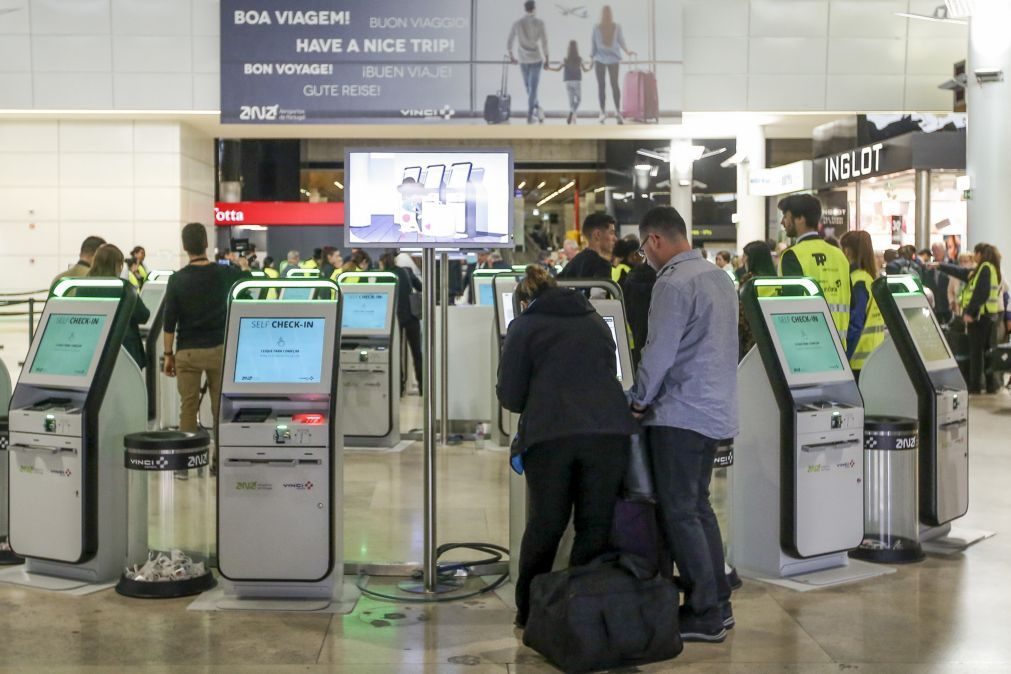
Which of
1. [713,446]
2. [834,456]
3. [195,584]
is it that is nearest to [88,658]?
[195,584]

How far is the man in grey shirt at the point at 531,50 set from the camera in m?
18.4

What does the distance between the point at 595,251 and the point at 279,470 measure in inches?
117

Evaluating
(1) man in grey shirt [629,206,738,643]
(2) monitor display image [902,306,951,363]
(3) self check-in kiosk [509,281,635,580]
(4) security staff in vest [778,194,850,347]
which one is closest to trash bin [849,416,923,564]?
(2) monitor display image [902,306,951,363]

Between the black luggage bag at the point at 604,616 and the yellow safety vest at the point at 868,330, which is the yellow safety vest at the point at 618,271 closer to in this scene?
the yellow safety vest at the point at 868,330

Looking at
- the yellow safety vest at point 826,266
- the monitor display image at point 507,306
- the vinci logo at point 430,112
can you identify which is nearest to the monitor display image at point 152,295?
the monitor display image at point 507,306

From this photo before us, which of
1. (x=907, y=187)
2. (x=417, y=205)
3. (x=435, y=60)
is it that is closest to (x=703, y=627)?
(x=417, y=205)

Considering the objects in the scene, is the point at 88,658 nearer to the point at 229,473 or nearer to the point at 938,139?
the point at 229,473

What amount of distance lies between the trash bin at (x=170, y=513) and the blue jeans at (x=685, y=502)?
6.83 ft

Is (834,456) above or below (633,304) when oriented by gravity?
below

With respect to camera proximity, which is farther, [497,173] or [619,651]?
[497,173]

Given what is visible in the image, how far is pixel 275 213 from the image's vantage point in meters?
28.1

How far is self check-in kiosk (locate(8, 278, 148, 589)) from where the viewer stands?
214 inches

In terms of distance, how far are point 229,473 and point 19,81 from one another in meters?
17.1

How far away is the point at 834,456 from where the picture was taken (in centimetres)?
568
